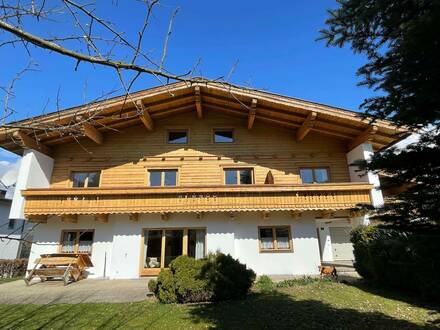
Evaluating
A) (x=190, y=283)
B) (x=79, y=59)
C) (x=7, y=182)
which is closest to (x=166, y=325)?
(x=190, y=283)

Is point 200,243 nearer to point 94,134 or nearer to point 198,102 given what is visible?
point 198,102

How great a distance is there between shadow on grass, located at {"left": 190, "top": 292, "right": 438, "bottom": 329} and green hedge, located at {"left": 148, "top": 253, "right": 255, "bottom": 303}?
0.39 metres

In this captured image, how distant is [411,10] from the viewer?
140 inches

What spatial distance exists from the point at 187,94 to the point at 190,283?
9.74 metres

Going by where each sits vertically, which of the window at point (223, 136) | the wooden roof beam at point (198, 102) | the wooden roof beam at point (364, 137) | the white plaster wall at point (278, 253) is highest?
the wooden roof beam at point (198, 102)

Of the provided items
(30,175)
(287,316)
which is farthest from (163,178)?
(287,316)

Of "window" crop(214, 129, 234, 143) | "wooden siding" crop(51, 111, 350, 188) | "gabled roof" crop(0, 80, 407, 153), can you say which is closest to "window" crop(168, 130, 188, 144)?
"wooden siding" crop(51, 111, 350, 188)

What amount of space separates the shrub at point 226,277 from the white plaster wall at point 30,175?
9.37m

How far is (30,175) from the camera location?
13500mm

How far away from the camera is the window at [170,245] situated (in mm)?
13000

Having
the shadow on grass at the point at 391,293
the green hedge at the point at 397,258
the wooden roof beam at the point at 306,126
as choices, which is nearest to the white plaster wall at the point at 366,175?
the wooden roof beam at the point at 306,126

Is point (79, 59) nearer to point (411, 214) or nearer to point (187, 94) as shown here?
point (411, 214)

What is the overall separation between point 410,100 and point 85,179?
14983 millimetres

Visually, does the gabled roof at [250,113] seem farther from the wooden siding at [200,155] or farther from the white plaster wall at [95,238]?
the white plaster wall at [95,238]
